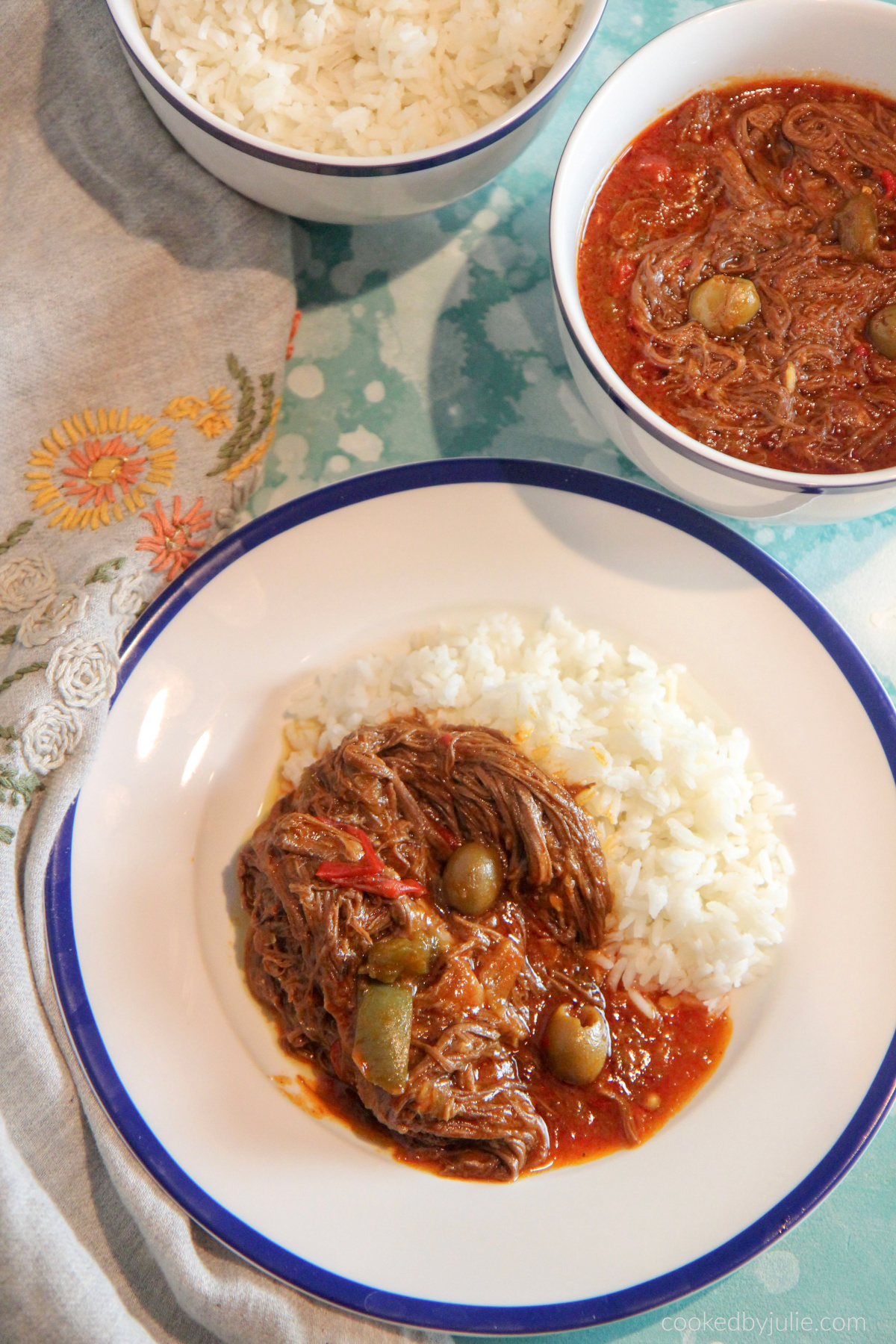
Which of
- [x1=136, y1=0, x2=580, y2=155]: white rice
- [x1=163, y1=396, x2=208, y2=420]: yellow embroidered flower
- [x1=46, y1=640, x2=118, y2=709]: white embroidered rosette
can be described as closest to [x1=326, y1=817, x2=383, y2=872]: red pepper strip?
[x1=46, y1=640, x2=118, y2=709]: white embroidered rosette

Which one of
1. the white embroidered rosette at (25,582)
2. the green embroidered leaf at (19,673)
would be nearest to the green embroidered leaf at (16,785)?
the green embroidered leaf at (19,673)

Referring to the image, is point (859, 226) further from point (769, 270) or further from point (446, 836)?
point (446, 836)

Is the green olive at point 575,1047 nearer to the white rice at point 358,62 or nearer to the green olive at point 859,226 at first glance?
Answer: the green olive at point 859,226

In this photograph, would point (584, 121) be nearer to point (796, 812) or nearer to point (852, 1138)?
point (796, 812)

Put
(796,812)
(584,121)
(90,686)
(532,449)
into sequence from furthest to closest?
(532,449) < (796,812) < (90,686) < (584,121)

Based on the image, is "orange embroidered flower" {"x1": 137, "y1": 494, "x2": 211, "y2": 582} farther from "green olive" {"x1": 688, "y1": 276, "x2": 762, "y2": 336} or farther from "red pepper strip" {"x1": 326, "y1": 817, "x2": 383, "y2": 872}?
"green olive" {"x1": 688, "y1": 276, "x2": 762, "y2": 336}

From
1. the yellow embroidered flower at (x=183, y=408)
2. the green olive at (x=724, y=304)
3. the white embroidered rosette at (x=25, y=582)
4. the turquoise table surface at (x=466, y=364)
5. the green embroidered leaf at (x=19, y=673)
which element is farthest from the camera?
the turquoise table surface at (x=466, y=364)

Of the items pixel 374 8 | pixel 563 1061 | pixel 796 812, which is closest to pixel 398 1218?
pixel 563 1061
